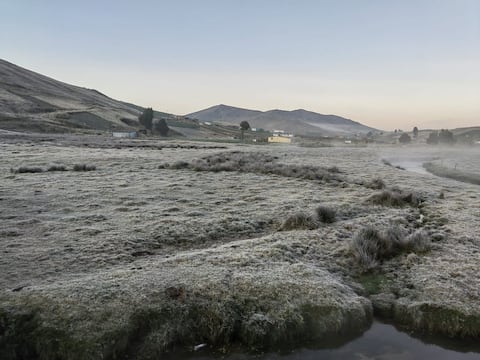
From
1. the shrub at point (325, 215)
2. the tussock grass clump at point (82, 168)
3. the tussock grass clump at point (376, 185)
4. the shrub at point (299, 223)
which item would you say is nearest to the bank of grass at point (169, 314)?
the shrub at point (299, 223)

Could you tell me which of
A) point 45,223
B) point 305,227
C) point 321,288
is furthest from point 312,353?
point 45,223

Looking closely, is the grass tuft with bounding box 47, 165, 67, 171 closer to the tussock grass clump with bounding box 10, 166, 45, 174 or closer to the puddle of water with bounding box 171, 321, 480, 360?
the tussock grass clump with bounding box 10, 166, 45, 174

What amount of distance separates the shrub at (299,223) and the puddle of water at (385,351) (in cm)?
823

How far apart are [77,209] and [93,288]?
38.8 ft

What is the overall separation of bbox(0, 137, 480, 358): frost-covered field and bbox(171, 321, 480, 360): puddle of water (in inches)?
20.4

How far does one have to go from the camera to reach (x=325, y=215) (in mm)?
20359

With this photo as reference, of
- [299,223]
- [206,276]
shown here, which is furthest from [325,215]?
[206,276]

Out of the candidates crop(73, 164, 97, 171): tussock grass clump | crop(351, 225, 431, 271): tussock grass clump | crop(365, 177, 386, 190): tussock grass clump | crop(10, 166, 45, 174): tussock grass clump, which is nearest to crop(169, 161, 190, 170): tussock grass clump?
crop(73, 164, 97, 171): tussock grass clump

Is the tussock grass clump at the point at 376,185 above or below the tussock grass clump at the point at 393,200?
below

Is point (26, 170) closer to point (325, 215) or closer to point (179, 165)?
point (179, 165)

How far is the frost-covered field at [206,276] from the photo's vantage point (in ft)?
32.7

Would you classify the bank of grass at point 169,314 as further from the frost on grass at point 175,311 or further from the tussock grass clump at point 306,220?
the tussock grass clump at point 306,220

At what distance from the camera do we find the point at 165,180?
34562 mm

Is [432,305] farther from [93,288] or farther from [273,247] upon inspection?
[93,288]
